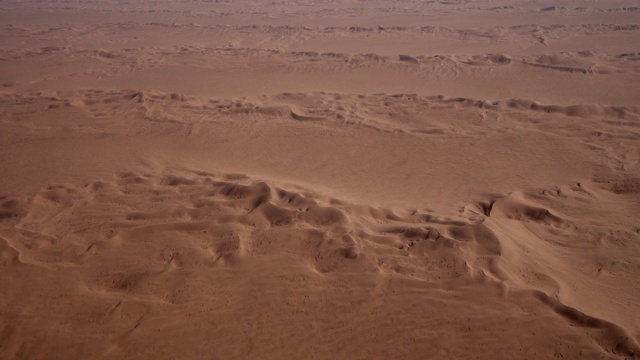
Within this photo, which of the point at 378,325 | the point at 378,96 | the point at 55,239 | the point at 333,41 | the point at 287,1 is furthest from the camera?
the point at 287,1

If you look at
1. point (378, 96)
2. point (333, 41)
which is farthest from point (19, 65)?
point (378, 96)

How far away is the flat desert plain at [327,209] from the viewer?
394 centimetres

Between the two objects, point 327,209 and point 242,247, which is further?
point 327,209

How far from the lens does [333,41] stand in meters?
18.4

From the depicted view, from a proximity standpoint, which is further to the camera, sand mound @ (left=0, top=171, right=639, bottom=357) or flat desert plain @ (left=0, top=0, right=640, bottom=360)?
sand mound @ (left=0, top=171, right=639, bottom=357)

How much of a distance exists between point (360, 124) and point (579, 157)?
4.26 m

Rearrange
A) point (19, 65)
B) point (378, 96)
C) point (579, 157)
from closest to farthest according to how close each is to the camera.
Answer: point (579, 157) < point (378, 96) < point (19, 65)

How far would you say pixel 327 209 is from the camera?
570cm

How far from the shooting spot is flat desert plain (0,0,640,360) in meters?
3.94

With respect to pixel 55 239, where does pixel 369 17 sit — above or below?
above

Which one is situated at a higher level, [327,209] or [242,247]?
[327,209]

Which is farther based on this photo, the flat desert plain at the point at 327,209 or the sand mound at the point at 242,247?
the sand mound at the point at 242,247

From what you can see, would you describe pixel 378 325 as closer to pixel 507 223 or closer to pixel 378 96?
pixel 507 223

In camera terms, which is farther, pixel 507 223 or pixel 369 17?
pixel 369 17
